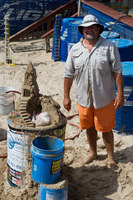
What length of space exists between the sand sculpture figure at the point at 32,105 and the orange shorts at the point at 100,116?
0.43 meters

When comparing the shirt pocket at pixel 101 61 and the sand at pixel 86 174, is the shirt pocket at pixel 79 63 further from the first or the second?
the sand at pixel 86 174

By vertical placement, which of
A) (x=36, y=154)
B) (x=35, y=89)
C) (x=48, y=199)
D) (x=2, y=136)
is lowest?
(x=2, y=136)

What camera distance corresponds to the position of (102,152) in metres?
5.03

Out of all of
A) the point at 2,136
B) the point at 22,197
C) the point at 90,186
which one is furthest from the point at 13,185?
the point at 2,136

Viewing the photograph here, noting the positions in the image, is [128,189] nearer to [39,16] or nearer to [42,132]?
[42,132]

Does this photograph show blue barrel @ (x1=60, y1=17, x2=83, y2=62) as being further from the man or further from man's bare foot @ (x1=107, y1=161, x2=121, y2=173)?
man's bare foot @ (x1=107, y1=161, x2=121, y2=173)

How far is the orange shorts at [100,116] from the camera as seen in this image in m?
4.22

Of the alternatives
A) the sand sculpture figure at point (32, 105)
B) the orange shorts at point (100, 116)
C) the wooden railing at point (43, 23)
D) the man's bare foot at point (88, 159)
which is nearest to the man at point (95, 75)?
the orange shorts at point (100, 116)

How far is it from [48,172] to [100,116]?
1153 millimetres

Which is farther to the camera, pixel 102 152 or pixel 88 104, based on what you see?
pixel 102 152

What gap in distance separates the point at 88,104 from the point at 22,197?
4.82ft

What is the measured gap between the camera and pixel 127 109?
5.27 metres

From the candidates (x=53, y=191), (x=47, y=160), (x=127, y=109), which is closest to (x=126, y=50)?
(x=127, y=109)

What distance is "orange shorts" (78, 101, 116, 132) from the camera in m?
4.22
